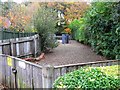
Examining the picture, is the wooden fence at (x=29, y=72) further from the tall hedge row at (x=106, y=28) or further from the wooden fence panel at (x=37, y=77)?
the tall hedge row at (x=106, y=28)

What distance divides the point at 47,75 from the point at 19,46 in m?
4.48

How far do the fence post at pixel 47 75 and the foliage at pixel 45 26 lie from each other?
6.78 metres

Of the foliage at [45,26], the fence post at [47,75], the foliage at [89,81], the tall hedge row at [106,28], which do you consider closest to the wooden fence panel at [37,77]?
the fence post at [47,75]

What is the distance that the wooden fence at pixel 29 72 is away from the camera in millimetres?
2902

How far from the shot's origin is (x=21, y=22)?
11.4 m

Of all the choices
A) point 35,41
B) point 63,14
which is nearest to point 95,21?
point 35,41

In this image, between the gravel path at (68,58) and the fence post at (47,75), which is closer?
the fence post at (47,75)

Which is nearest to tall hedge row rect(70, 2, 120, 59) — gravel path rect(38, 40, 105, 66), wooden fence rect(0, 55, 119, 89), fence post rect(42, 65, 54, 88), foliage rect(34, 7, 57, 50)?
gravel path rect(38, 40, 105, 66)

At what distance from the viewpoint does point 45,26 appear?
970 centimetres

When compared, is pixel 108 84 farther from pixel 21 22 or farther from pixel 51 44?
pixel 21 22

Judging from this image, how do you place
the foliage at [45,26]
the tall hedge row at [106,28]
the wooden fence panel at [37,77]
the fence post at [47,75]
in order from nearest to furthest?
the fence post at [47,75], the wooden fence panel at [37,77], the tall hedge row at [106,28], the foliage at [45,26]

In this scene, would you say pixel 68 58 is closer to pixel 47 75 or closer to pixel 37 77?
pixel 37 77

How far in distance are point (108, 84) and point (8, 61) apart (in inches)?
90.2

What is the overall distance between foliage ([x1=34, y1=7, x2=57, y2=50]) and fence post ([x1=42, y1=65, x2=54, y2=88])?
22.3ft
